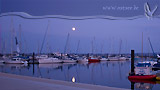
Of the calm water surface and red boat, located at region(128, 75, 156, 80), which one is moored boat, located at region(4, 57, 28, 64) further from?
red boat, located at region(128, 75, 156, 80)

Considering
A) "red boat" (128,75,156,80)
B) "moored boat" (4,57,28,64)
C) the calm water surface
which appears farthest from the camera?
"moored boat" (4,57,28,64)

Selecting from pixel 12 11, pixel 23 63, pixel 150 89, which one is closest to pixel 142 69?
pixel 150 89

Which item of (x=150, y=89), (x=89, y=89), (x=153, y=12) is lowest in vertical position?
(x=150, y=89)

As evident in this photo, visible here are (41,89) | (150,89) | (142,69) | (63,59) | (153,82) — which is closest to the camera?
(41,89)

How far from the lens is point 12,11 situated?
14625 mm

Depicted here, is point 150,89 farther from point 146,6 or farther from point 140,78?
point 146,6

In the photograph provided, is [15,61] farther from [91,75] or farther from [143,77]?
[143,77]

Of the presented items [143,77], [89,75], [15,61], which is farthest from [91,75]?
[15,61]

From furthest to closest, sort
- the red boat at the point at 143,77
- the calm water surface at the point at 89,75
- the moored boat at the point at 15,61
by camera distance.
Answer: the moored boat at the point at 15,61
the red boat at the point at 143,77
the calm water surface at the point at 89,75

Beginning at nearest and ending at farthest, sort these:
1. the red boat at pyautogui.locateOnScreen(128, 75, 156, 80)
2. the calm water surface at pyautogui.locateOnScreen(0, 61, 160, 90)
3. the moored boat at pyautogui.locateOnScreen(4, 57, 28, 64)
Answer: the calm water surface at pyautogui.locateOnScreen(0, 61, 160, 90) < the red boat at pyautogui.locateOnScreen(128, 75, 156, 80) < the moored boat at pyautogui.locateOnScreen(4, 57, 28, 64)

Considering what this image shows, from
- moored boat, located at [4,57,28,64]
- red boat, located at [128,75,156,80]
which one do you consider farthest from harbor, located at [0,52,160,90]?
moored boat, located at [4,57,28,64]

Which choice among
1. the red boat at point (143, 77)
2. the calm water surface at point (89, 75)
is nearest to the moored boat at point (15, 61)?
the calm water surface at point (89, 75)

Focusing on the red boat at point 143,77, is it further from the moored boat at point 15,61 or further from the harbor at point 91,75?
the moored boat at point 15,61

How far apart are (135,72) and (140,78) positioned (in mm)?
809
